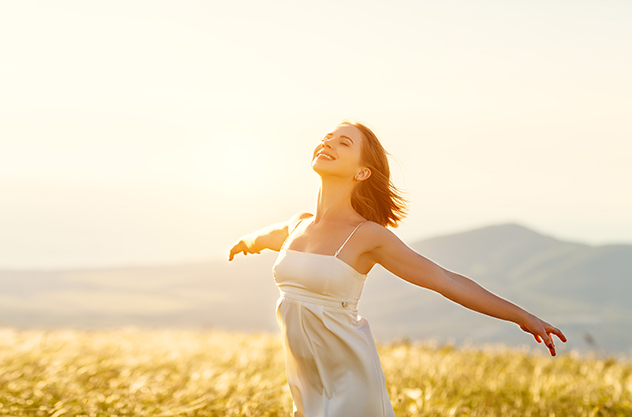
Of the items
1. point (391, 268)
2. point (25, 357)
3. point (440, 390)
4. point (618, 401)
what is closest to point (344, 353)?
point (391, 268)

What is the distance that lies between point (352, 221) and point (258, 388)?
94.6 inches

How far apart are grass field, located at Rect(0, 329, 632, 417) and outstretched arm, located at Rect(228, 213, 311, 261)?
4.39ft

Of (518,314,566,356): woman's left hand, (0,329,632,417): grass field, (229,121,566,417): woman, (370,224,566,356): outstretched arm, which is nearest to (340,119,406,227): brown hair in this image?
(229,121,566,417): woman

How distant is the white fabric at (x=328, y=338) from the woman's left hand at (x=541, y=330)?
3.00 feet

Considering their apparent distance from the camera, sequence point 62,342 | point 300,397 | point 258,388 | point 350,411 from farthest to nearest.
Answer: point 62,342 → point 258,388 → point 300,397 → point 350,411

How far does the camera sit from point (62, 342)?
7.25 meters

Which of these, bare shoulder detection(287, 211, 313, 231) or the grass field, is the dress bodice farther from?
the grass field

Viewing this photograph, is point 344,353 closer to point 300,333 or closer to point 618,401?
point 300,333

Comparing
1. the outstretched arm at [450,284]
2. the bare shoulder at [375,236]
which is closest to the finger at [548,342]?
the outstretched arm at [450,284]

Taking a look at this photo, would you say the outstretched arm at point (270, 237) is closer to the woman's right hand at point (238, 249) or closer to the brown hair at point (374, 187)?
the woman's right hand at point (238, 249)

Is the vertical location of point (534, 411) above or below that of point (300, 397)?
below

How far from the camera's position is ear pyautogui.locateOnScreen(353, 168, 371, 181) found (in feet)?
12.7

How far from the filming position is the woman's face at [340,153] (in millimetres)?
3791

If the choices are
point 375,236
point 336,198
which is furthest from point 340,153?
point 375,236
